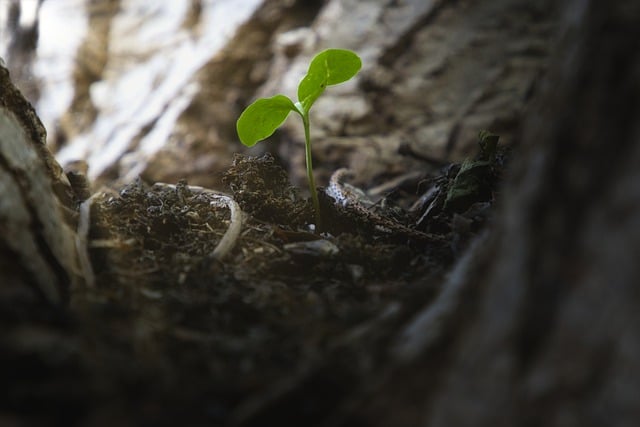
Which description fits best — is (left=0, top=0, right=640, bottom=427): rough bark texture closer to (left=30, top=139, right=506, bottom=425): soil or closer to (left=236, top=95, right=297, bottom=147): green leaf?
(left=30, top=139, right=506, bottom=425): soil

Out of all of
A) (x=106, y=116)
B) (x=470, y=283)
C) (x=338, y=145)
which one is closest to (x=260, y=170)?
(x=470, y=283)

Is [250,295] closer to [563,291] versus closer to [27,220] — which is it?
[27,220]

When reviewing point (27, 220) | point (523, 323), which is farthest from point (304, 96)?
point (523, 323)

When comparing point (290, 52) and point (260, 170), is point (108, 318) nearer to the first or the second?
point (260, 170)

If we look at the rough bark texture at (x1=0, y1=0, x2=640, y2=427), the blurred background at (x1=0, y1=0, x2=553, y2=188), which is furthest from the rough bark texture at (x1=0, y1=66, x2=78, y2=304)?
the blurred background at (x1=0, y1=0, x2=553, y2=188)

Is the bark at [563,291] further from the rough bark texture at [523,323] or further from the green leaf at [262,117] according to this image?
the green leaf at [262,117]
